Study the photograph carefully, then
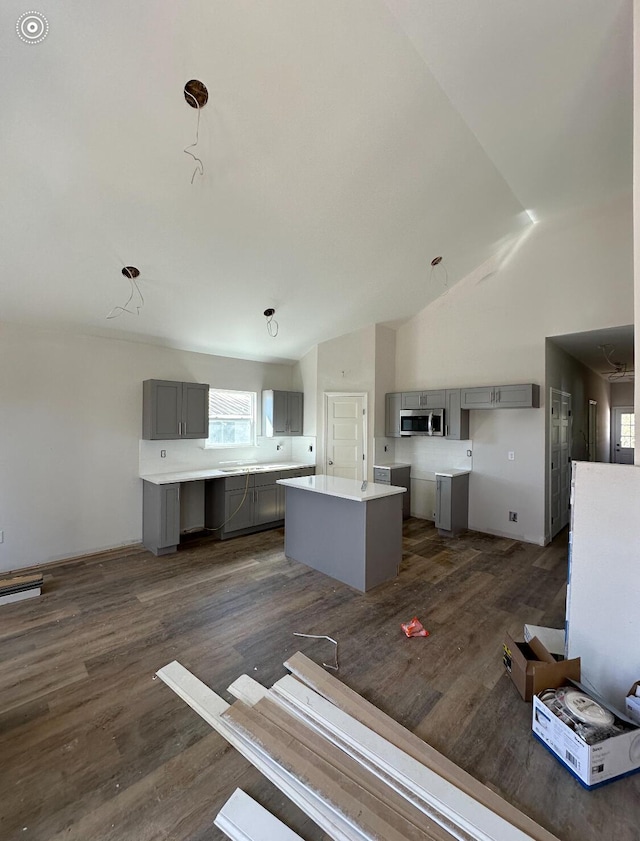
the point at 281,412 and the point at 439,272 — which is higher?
the point at 439,272

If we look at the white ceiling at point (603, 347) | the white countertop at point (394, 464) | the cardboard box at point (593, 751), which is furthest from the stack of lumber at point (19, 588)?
the white ceiling at point (603, 347)

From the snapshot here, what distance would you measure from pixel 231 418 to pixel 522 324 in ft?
14.5

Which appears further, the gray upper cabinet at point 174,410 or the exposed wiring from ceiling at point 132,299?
the gray upper cabinet at point 174,410

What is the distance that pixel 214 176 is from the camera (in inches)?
108

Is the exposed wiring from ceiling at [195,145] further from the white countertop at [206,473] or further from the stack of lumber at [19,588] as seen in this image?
the stack of lumber at [19,588]

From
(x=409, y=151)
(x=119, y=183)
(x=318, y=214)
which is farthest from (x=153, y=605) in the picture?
(x=409, y=151)

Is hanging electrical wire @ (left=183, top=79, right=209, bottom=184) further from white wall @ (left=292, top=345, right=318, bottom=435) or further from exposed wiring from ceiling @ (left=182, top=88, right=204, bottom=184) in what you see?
white wall @ (left=292, top=345, right=318, bottom=435)

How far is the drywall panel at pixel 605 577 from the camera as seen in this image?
1.98 m

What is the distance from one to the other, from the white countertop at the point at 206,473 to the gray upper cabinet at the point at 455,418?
2.38 meters

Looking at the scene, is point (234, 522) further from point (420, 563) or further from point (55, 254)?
→ point (55, 254)

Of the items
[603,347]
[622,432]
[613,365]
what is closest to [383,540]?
[603,347]

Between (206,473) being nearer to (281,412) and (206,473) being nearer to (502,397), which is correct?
(281,412)

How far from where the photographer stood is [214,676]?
228cm
